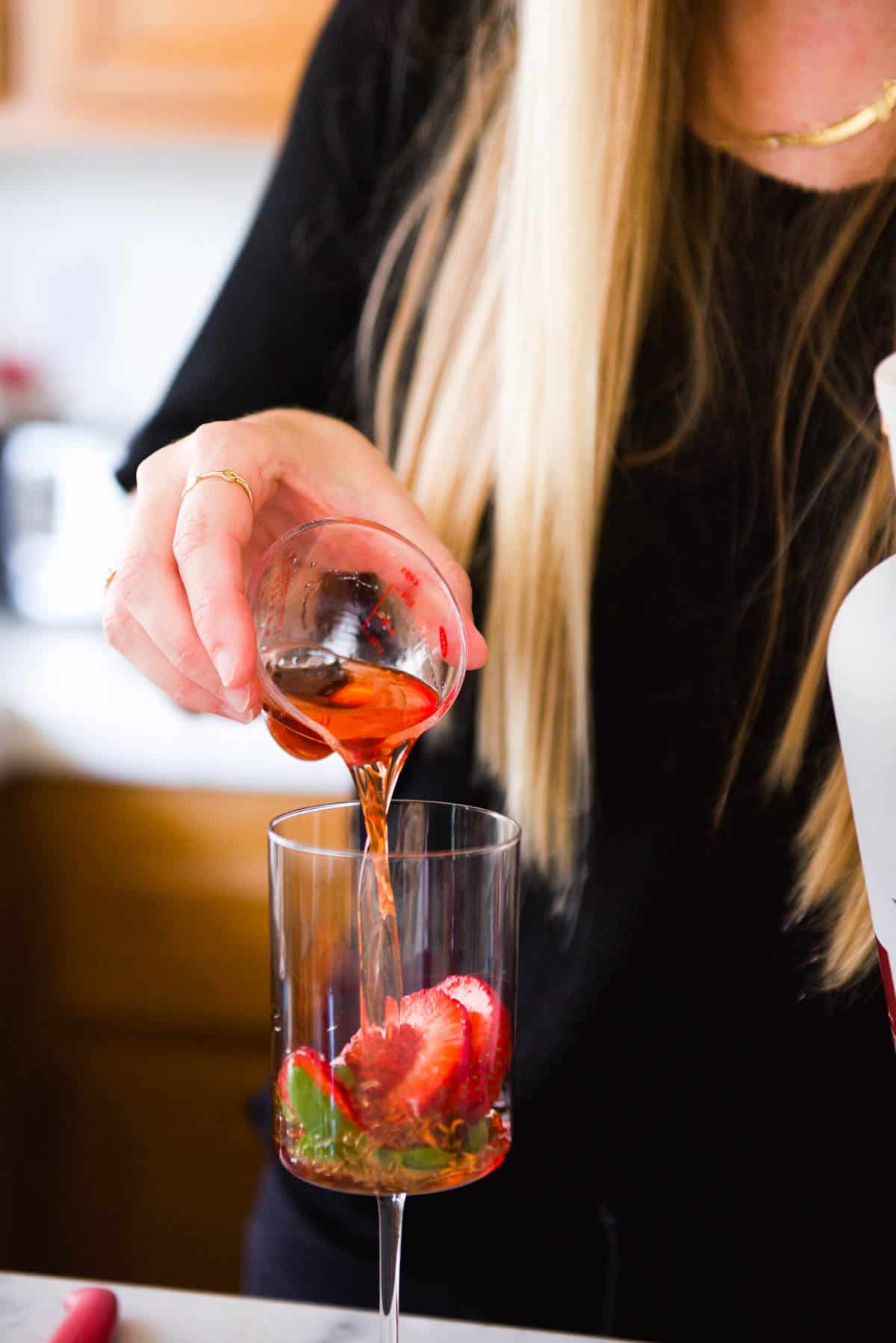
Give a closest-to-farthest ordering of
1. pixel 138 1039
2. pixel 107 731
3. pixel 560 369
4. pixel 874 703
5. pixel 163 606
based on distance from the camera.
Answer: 1. pixel 874 703
2. pixel 163 606
3. pixel 560 369
4. pixel 138 1039
5. pixel 107 731

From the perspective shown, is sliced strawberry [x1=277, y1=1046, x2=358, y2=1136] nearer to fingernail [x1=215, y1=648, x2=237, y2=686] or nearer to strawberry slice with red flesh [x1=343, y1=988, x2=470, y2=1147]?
strawberry slice with red flesh [x1=343, y1=988, x2=470, y2=1147]

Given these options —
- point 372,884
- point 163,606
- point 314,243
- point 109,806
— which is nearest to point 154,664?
point 163,606

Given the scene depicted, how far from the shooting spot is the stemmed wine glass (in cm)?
51

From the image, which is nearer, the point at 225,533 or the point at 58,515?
the point at 225,533

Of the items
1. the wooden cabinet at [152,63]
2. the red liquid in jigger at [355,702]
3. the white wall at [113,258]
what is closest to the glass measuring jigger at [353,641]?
the red liquid in jigger at [355,702]

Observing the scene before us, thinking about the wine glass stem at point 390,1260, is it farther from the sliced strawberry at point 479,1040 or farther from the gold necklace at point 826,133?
the gold necklace at point 826,133

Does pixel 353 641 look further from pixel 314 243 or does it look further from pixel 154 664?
pixel 314 243

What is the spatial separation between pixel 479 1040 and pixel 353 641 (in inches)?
7.1

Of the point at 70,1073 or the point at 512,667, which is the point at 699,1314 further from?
the point at 70,1073

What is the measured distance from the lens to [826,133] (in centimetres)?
83

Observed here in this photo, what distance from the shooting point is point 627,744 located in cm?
87

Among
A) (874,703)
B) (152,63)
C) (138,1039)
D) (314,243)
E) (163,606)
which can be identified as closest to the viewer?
(874,703)

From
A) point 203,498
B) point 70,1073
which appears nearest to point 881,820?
point 203,498

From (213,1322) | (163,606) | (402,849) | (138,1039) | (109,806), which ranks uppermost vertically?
(163,606)
